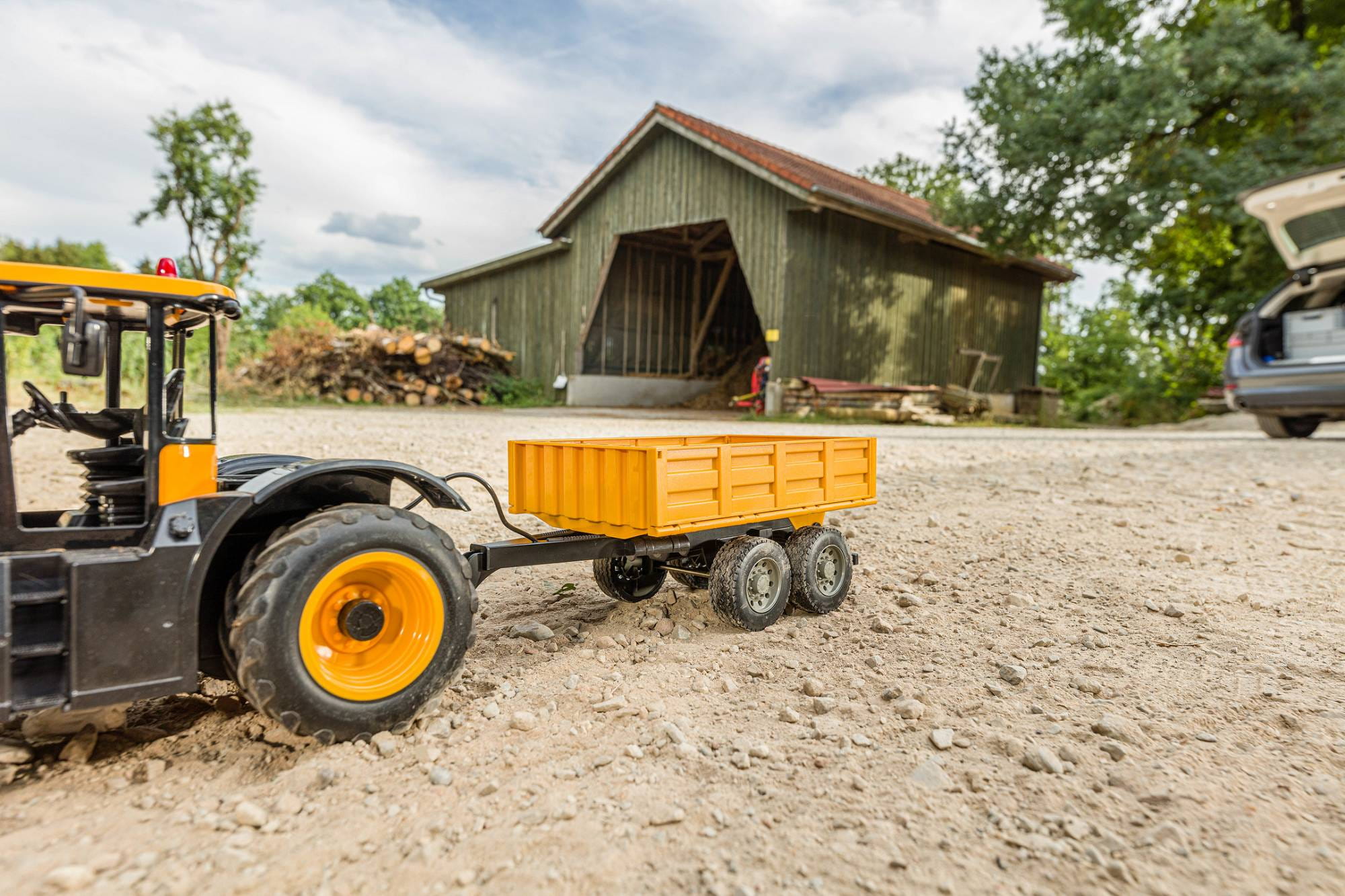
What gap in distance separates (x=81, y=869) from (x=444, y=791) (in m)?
0.92

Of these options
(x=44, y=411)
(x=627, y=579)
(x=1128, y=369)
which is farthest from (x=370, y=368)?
(x=1128, y=369)

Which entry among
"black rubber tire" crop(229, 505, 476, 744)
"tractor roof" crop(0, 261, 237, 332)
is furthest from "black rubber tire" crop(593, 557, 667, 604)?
"tractor roof" crop(0, 261, 237, 332)

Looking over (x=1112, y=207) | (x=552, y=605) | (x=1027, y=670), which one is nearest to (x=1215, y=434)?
(x=1112, y=207)

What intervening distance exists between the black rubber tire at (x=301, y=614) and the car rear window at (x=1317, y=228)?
1004 cm

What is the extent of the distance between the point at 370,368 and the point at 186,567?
55.2ft

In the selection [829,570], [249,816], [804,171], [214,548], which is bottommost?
[249,816]

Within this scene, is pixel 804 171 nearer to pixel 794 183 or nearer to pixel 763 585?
pixel 794 183

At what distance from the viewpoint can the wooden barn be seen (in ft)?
53.7

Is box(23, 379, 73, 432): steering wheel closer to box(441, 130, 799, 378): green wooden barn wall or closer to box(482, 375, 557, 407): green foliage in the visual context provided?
box(441, 130, 799, 378): green wooden barn wall

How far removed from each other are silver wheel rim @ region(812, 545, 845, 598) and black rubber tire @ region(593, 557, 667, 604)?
92 cm

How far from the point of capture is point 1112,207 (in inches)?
617

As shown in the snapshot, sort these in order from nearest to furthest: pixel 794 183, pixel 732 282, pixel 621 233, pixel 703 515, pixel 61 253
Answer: pixel 703 515
pixel 794 183
pixel 621 233
pixel 732 282
pixel 61 253

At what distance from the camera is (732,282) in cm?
2434

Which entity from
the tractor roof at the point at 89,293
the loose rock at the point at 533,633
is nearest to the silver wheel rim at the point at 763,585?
the loose rock at the point at 533,633
